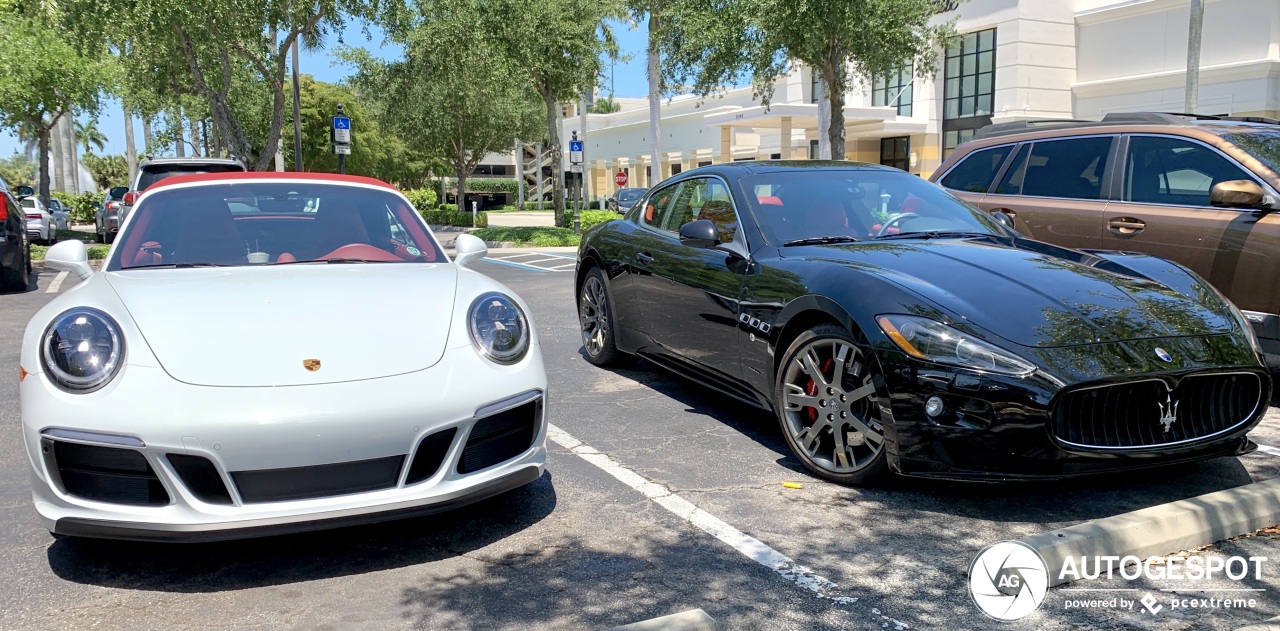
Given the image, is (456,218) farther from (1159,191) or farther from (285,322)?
(285,322)

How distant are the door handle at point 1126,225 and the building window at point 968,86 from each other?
94.4 ft

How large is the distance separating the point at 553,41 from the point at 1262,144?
734 inches

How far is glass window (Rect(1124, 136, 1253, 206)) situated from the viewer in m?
5.73

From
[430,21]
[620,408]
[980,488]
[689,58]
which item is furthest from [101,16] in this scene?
[980,488]

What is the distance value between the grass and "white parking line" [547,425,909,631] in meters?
17.9

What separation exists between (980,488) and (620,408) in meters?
2.27

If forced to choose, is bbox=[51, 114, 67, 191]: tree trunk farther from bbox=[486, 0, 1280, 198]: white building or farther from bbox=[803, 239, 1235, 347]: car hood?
bbox=[803, 239, 1235, 347]: car hood

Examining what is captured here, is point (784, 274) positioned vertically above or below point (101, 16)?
below

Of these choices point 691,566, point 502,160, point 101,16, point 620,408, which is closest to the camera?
point 691,566

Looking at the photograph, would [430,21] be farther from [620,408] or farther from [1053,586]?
[1053,586]

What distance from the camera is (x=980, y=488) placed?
412cm

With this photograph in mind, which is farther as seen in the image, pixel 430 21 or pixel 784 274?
pixel 430 21

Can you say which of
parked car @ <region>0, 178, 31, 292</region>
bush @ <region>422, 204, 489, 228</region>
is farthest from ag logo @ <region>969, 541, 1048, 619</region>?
bush @ <region>422, 204, 489, 228</region>

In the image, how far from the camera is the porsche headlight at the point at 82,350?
3105mm
